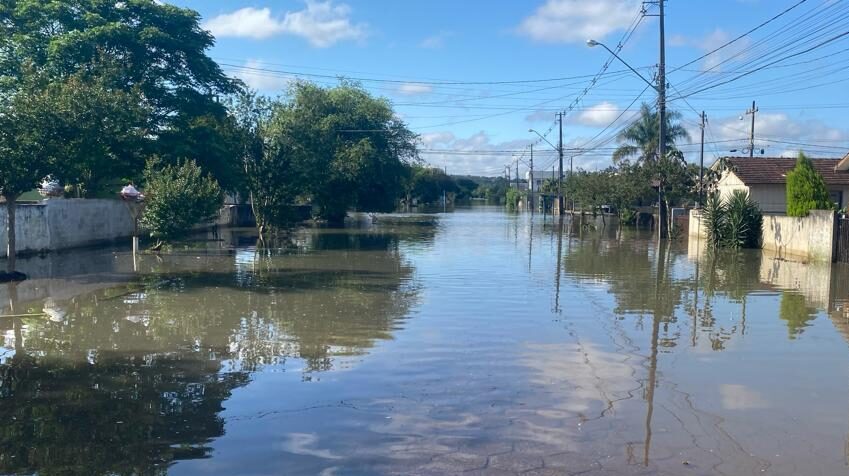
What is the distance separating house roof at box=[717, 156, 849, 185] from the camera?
117ft

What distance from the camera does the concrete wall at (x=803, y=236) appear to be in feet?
72.7

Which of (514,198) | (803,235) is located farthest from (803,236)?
(514,198)

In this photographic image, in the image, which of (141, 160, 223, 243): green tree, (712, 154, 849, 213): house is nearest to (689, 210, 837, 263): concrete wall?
(712, 154, 849, 213): house

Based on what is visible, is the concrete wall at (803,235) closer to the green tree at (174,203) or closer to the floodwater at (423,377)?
the floodwater at (423,377)

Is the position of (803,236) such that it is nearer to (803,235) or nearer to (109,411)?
(803,235)

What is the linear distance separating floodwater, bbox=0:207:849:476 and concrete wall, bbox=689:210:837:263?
5757 mm

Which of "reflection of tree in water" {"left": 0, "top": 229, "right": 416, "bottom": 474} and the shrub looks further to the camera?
the shrub

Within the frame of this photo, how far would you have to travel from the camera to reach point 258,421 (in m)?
6.80

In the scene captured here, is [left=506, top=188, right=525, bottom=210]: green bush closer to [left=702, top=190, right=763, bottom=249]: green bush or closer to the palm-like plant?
the palm-like plant

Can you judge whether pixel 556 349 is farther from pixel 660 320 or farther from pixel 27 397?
pixel 27 397

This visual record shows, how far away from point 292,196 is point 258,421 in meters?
28.1

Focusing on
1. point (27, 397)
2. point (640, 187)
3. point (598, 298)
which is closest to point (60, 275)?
point (27, 397)

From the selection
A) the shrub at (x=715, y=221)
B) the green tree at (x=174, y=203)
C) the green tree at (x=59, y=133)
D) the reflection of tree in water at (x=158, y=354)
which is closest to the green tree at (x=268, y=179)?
the green tree at (x=59, y=133)

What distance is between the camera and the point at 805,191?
2478 centimetres
